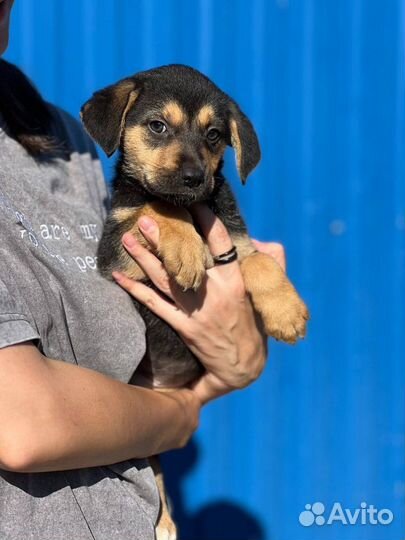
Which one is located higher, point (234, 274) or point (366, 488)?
point (234, 274)

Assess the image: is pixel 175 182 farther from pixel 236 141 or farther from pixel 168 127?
pixel 236 141

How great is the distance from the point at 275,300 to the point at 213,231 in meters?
0.32

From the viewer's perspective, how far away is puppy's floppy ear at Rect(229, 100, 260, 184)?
2822 mm

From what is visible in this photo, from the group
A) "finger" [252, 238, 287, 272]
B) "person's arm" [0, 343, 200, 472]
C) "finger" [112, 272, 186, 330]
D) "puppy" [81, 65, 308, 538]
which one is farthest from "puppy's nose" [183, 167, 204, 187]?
"person's arm" [0, 343, 200, 472]

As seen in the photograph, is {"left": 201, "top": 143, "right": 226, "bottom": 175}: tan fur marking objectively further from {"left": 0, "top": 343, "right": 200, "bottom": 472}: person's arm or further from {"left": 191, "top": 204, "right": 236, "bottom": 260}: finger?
{"left": 0, "top": 343, "right": 200, "bottom": 472}: person's arm

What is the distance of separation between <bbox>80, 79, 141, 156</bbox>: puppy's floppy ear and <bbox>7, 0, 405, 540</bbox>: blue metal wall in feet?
3.59

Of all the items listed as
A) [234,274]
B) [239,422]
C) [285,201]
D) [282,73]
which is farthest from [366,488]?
[282,73]

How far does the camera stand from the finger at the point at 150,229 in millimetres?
2441

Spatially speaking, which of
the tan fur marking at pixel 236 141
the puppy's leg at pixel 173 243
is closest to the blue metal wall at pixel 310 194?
the tan fur marking at pixel 236 141

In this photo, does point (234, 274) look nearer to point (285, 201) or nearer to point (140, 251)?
point (140, 251)

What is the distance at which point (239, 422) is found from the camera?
382 cm

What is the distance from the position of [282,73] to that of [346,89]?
331 mm

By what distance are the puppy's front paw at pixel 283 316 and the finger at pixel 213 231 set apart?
194 millimetres

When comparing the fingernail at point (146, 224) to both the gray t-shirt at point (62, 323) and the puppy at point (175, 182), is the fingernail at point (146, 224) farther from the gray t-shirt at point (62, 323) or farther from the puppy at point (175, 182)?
the gray t-shirt at point (62, 323)
